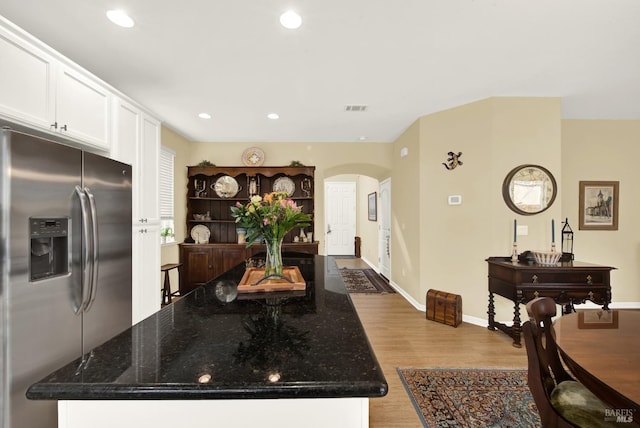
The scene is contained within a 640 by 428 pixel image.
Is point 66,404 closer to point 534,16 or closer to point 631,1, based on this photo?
point 534,16

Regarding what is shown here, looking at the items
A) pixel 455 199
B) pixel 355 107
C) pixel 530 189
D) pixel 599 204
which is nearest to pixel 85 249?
pixel 355 107

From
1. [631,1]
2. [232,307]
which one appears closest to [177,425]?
[232,307]

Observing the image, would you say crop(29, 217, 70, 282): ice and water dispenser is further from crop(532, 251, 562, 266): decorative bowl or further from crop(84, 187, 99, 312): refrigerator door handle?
crop(532, 251, 562, 266): decorative bowl

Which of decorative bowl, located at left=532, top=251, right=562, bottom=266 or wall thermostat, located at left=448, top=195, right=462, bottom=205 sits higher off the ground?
wall thermostat, located at left=448, top=195, right=462, bottom=205

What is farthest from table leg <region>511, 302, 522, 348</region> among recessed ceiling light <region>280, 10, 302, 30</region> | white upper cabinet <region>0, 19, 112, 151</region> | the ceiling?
white upper cabinet <region>0, 19, 112, 151</region>

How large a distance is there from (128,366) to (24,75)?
1986 millimetres

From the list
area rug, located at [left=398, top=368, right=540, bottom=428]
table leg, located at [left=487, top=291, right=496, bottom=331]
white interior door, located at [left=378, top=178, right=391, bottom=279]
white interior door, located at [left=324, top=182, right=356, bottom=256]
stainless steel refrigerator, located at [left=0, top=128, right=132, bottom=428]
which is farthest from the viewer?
white interior door, located at [left=324, top=182, right=356, bottom=256]

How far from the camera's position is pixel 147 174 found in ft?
9.30

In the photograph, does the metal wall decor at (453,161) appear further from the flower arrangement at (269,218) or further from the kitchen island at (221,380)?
the kitchen island at (221,380)

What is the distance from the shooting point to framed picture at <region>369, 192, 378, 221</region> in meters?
6.96

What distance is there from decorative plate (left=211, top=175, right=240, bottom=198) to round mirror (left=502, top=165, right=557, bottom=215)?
13.5 feet

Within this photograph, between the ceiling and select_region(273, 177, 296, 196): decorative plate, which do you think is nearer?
the ceiling

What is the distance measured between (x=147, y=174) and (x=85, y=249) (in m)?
1.32

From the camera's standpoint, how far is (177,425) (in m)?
0.74
